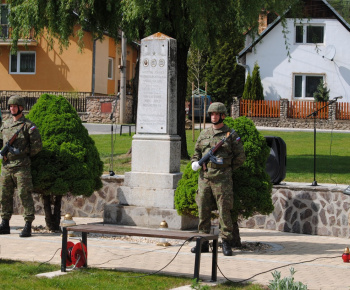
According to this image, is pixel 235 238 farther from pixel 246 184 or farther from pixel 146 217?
pixel 146 217

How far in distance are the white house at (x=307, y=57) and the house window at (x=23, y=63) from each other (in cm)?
1274

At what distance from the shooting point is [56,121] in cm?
1330

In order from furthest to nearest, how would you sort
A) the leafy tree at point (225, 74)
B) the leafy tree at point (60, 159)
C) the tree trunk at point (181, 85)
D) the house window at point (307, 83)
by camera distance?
the leafy tree at point (225, 74) → the house window at point (307, 83) → the tree trunk at point (181, 85) → the leafy tree at point (60, 159)

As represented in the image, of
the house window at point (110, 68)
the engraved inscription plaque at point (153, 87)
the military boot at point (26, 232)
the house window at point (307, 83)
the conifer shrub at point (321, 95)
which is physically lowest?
the military boot at point (26, 232)

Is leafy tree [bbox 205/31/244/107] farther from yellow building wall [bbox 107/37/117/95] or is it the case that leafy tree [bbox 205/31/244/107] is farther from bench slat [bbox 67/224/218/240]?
bench slat [bbox 67/224/218/240]

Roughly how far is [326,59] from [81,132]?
1248 inches

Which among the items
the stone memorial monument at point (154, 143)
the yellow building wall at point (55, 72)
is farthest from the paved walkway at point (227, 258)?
the yellow building wall at point (55, 72)

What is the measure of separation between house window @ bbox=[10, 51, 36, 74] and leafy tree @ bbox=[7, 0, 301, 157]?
24.0 meters

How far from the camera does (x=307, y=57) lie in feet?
142

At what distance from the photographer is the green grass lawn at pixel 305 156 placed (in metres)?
17.7

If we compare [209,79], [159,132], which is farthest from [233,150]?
[209,79]

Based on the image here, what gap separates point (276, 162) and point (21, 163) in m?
4.84

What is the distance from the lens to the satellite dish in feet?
140

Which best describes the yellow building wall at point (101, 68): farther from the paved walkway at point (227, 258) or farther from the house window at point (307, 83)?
the paved walkway at point (227, 258)
